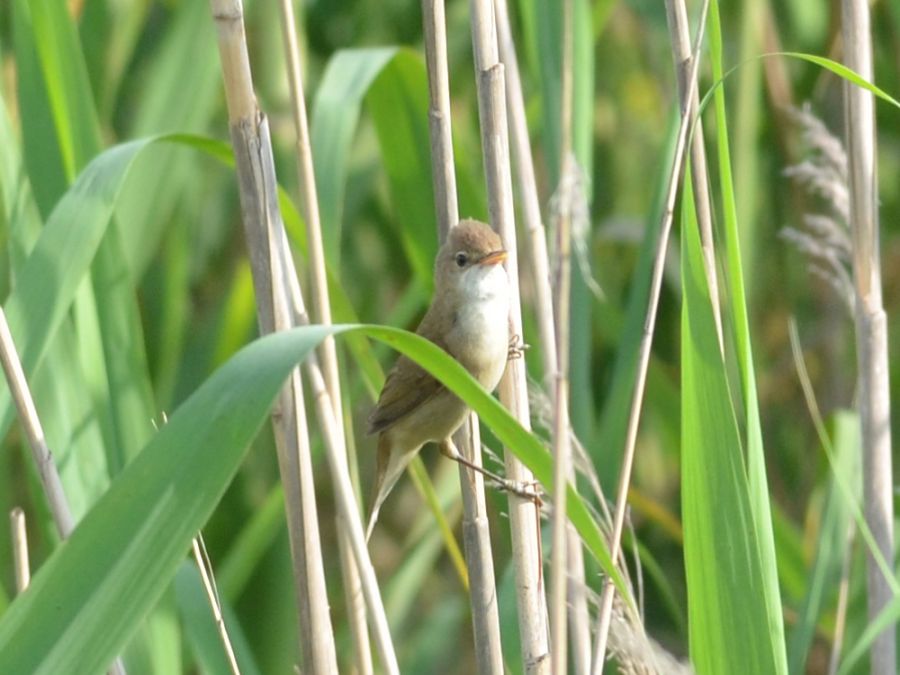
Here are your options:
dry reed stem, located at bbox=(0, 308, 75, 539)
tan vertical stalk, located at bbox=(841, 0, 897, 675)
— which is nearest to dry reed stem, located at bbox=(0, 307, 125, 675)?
dry reed stem, located at bbox=(0, 308, 75, 539)

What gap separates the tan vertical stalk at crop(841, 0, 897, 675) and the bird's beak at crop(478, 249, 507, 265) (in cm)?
57

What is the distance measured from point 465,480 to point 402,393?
0.35 metres

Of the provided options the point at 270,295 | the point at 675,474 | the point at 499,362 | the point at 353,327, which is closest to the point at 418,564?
the point at 499,362

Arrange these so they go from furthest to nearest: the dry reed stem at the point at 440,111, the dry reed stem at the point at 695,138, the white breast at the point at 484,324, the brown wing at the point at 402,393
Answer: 1. the brown wing at the point at 402,393
2. the white breast at the point at 484,324
3. the dry reed stem at the point at 440,111
4. the dry reed stem at the point at 695,138

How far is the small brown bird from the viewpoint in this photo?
215 cm

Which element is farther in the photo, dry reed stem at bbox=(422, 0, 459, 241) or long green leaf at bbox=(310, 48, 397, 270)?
long green leaf at bbox=(310, 48, 397, 270)

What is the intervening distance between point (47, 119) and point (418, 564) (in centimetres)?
125

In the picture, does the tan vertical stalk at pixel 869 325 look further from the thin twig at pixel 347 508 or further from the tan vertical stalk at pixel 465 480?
the thin twig at pixel 347 508

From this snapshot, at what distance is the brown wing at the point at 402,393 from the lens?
2.25 meters

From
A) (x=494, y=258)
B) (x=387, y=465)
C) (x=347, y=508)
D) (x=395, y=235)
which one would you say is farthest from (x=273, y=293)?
(x=395, y=235)

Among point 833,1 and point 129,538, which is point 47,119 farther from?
point 833,1

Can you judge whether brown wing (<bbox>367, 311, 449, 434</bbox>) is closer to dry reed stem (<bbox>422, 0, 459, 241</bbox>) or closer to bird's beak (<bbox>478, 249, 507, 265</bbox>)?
bird's beak (<bbox>478, 249, 507, 265</bbox>)

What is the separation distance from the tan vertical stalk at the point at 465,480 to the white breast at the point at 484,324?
0.24 meters

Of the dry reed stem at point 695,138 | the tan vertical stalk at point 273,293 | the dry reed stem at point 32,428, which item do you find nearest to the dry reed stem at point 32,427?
the dry reed stem at point 32,428
